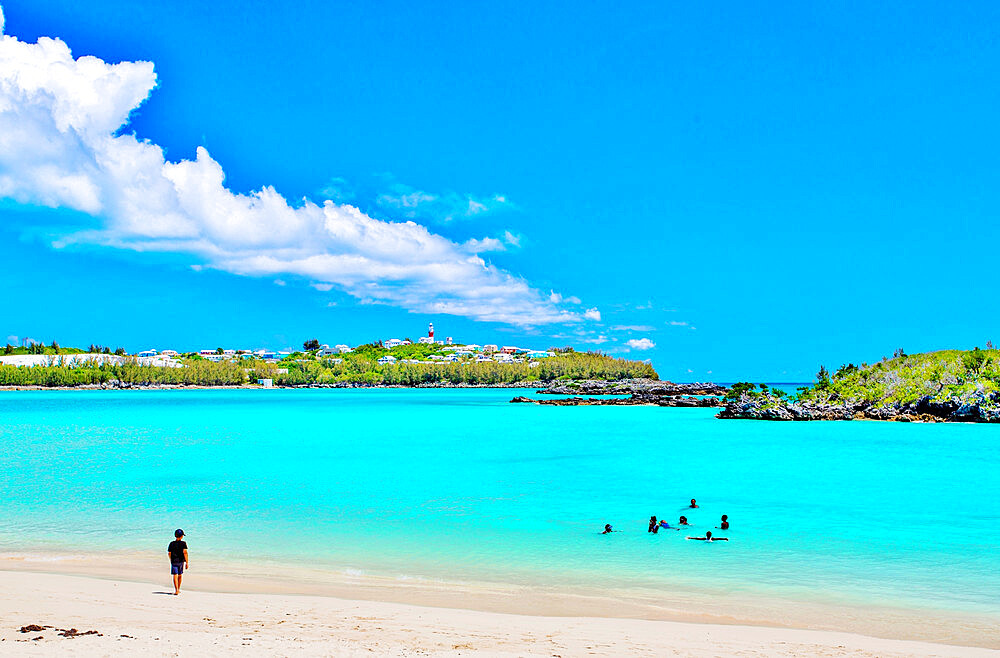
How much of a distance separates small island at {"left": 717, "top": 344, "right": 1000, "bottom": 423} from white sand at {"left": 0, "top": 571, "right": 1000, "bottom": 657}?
51.9 metres

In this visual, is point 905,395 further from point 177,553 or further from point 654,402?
point 177,553

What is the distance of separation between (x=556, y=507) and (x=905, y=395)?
154 feet

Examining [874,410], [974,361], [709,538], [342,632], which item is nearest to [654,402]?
[874,410]

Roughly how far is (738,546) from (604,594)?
5.44 meters

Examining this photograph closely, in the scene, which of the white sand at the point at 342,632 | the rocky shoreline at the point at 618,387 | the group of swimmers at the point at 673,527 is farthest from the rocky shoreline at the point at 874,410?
the rocky shoreline at the point at 618,387

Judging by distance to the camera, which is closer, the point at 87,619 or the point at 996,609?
the point at 87,619

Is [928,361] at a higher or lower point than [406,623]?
higher

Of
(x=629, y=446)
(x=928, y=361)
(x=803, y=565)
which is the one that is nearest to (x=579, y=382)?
(x=928, y=361)

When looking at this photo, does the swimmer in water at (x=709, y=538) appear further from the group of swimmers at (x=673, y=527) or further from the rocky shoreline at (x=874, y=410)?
the rocky shoreline at (x=874, y=410)

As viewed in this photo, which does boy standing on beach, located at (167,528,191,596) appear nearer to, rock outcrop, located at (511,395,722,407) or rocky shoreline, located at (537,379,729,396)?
rock outcrop, located at (511,395,722,407)

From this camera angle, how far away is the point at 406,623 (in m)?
10.1

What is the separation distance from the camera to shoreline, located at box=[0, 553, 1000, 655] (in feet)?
35.2

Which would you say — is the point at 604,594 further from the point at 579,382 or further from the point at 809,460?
the point at 579,382

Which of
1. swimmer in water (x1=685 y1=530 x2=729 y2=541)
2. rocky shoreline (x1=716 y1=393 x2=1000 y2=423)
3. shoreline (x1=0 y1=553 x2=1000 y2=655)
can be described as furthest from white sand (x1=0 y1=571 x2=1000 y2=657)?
rocky shoreline (x1=716 y1=393 x2=1000 y2=423)
